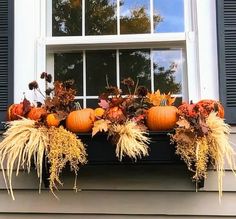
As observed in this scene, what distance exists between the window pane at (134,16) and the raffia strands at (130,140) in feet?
2.46

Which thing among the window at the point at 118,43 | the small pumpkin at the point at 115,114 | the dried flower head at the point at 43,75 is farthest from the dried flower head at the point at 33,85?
the small pumpkin at the point at 115,114

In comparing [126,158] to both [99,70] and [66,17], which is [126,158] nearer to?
[99,70]

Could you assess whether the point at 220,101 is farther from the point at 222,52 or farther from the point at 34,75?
the point at 34,75

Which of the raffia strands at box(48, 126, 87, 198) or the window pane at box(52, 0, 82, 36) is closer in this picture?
the raffia strands at box(48, 126, 87, 198)

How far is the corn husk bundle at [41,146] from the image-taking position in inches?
118

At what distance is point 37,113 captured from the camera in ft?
10.2

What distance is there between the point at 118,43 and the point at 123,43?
30mm

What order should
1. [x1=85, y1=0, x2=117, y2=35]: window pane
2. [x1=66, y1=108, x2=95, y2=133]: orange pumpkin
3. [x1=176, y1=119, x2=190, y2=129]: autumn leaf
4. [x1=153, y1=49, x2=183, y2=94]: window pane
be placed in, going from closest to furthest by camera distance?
1. [x1=176, y1=119, x2=190, y2=129]: autumn leaf
2. [x1=66, y1=108, x2=95, y2=133]: orange pumpkin
3. [x1=153, y1=49, x2=183, y2=94]: window pane
4. [x1=85, y1=0, x2=117, y2=35]: window pane

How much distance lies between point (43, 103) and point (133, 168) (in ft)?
2.11

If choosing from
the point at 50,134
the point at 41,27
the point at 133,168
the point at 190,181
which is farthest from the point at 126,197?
the point at 41,27

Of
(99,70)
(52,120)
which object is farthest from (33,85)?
(99,70)

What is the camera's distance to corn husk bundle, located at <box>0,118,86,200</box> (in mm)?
2998

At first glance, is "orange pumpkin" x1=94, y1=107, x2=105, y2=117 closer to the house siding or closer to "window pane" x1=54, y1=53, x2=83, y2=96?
the house siding

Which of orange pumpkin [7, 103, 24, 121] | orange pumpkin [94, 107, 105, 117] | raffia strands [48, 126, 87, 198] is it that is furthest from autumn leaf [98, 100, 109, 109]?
orange pumpkin [7, 103, 24, 121]
